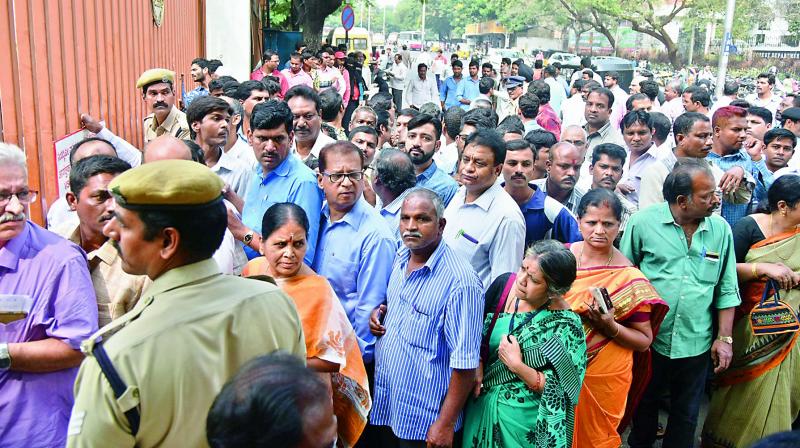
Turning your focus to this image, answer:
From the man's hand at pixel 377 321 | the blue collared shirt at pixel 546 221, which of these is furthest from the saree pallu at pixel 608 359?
the man's hand at pixel 377 321

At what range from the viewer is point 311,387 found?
60.7 inches

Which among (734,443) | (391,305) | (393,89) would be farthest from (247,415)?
(393,89)

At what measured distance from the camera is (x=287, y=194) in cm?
408

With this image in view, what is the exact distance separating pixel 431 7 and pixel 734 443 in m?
95.5

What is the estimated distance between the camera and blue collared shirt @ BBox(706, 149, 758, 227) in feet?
18.1

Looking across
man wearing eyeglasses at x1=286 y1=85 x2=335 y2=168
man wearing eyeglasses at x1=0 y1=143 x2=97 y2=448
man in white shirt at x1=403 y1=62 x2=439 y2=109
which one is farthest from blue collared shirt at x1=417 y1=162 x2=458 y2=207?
man in white shirt at x1=403 y1=62 x2=439 y2=109

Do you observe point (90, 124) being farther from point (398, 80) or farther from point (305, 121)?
point (398, 80)

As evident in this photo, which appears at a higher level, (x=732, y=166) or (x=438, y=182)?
(x=732, y=166)

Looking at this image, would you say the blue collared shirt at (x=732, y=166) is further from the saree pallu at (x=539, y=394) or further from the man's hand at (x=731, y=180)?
the saree pallu at (x=539, y=394)

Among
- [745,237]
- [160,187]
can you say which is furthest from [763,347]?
[160,187]

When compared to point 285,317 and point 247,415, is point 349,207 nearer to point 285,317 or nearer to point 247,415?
point 285,317

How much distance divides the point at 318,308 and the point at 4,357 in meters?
1.17

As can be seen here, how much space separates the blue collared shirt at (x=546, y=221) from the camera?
14.8 feet

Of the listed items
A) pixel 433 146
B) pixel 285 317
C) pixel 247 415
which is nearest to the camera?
pixel 247 415
